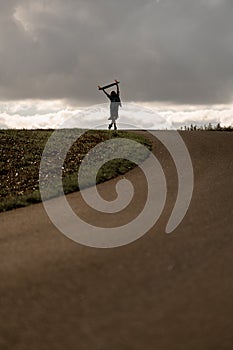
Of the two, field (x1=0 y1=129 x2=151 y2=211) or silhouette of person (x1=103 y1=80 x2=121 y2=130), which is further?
silhouette of person (x1=103 y1=80 x2=121 y2=130)

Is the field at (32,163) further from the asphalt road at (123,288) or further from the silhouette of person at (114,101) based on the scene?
the asphalt road at (123,288)

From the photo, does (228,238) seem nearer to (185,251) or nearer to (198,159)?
(185,251)

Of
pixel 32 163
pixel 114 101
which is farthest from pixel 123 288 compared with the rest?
pixel 114 101

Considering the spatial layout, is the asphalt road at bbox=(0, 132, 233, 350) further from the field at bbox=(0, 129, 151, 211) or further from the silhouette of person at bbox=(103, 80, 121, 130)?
the silhouette of person at bbox=(103, 80, 121, 130)

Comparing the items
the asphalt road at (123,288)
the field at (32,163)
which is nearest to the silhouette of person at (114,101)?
the field at (32,163)

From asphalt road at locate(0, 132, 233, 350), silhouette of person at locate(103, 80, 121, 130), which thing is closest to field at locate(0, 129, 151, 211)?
silhouette of person at locate(103, 80, 121, 130)

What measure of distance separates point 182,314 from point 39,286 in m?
2.35

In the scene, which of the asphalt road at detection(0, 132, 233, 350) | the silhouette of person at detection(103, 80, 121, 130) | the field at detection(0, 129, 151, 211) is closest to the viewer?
the asphalt road at detection(0, 132, 233, 350)

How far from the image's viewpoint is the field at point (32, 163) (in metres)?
16.5

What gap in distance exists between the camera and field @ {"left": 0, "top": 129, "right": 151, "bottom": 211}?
16469 millimetres

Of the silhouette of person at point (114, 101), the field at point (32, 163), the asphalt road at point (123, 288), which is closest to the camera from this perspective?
the asphalt road at point (123, 288)

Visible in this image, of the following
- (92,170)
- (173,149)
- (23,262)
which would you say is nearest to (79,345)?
(23,262)

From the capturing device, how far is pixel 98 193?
15.4m

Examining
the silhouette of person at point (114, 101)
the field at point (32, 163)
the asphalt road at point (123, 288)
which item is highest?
the silhouette of person at point (114, 101)
